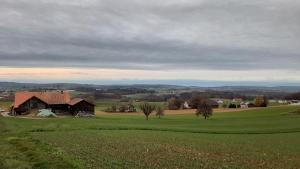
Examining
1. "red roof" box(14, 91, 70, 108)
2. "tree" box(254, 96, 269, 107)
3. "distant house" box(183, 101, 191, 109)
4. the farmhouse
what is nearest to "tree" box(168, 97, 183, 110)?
"distant house" box(183, 101, 191, 109)

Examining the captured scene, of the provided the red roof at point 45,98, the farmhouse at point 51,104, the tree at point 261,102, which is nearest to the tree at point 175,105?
the tree at point 261,102

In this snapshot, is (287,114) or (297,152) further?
(287,114)

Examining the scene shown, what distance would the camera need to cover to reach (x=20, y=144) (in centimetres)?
3647

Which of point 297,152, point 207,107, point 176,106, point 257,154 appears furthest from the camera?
point 176,106

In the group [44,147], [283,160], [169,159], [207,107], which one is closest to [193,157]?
[169,159]

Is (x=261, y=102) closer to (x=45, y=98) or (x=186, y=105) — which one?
(x=186, y=105)

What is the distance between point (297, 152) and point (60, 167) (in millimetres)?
19595

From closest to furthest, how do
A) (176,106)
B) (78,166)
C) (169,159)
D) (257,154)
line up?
(78,166)
(169,159)
(257,154)
(176,106)

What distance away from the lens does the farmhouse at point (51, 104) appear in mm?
108500

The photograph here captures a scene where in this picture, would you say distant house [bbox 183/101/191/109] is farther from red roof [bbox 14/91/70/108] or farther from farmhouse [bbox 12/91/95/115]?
red roof [bbox 14/91/70/108]

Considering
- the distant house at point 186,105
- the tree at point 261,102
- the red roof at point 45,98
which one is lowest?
the distant house at point 186,105

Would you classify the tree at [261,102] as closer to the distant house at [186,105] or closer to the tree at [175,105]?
the distant house at [186,105]

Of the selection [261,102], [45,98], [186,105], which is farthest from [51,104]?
[261,102]

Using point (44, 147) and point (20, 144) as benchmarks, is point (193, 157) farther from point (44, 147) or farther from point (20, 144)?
point (20, 144)
